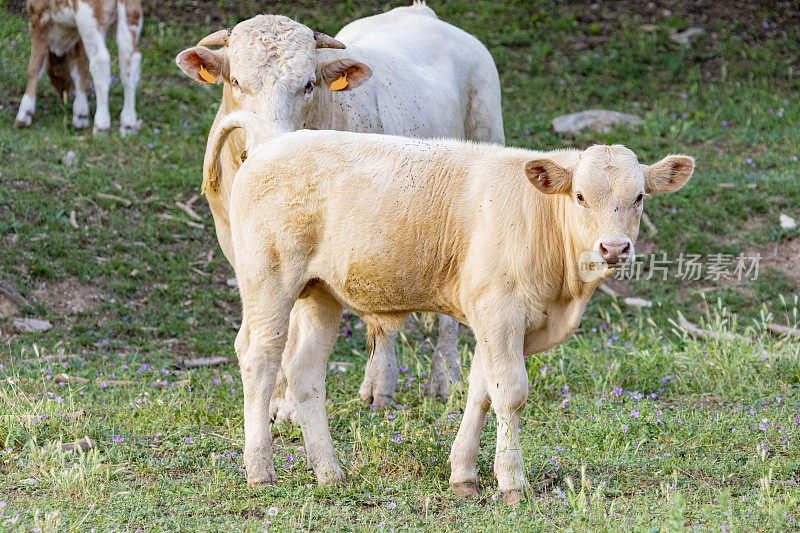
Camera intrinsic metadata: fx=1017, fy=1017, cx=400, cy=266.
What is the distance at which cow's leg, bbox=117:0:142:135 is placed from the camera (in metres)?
12.4

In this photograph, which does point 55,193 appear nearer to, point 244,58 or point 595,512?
point 244,58

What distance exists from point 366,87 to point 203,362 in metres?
2.59

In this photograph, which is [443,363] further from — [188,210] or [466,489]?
[188,210]

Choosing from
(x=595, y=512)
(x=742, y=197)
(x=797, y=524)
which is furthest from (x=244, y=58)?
(x=742, y=197)

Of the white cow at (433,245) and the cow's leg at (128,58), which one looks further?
the cow's leg at (128,58)

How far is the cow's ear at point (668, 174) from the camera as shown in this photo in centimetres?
492

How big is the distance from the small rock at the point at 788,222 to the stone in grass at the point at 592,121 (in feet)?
9.26

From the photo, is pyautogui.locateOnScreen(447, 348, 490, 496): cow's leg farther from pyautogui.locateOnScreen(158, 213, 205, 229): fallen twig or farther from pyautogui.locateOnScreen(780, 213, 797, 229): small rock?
pyautogui.locateOnScreen(780, 213, 797, 229): small rock

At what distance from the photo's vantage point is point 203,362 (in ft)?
27.0

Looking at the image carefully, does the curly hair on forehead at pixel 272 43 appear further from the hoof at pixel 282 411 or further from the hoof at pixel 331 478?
the hoof at pixel 331 478

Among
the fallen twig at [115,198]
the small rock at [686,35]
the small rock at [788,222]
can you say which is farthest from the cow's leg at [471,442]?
the small rock at [686,35]

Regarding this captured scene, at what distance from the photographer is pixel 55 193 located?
1040 cm

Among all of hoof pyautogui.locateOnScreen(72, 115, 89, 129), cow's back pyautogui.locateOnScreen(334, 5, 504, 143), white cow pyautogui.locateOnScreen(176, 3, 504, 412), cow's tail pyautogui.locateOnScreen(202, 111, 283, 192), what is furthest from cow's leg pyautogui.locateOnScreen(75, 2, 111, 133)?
cow's tail pyautogui.locateOnScreen(202, 111, 283, 192)

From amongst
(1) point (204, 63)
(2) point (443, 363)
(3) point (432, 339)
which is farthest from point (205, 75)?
(3) point (432, 339)
